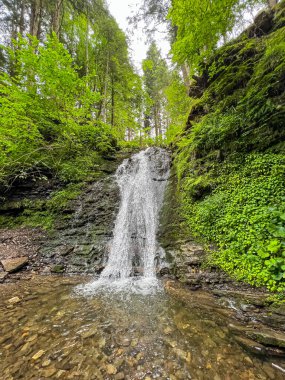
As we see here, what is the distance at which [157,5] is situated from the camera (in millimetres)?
10211

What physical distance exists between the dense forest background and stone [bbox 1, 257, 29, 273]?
9.73 feet

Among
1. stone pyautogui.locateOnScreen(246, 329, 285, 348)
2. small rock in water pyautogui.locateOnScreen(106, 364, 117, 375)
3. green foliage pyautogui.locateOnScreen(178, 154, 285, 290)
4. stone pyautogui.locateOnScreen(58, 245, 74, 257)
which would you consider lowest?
small rock in water pyautogui.locateOnScreen(106, 364, 117, 375)

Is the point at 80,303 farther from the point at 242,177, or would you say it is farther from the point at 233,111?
the point at 233,111

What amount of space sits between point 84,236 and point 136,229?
1.78 m

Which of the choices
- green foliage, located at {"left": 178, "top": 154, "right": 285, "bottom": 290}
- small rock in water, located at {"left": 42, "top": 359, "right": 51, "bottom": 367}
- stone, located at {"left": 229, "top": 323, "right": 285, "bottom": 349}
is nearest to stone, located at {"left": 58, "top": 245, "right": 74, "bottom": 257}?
small rock in water, located at {"left": 42, "top": 359, "right": 51, "bottom": 367}

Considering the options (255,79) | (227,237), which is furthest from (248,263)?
(255,79)

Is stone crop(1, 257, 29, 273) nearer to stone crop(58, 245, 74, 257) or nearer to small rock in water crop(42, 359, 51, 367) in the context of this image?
stone crop(58, 245, 74, 257)

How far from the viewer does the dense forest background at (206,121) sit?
372 cm

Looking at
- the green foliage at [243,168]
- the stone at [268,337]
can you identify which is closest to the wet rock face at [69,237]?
the green foliage at [243,168]

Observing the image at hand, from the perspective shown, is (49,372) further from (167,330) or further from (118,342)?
(167,330)

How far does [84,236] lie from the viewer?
598cm

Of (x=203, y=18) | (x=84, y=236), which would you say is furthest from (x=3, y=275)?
(x=203, y=18)

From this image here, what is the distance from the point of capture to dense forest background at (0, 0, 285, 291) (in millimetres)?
3722

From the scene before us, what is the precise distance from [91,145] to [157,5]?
9.01m
